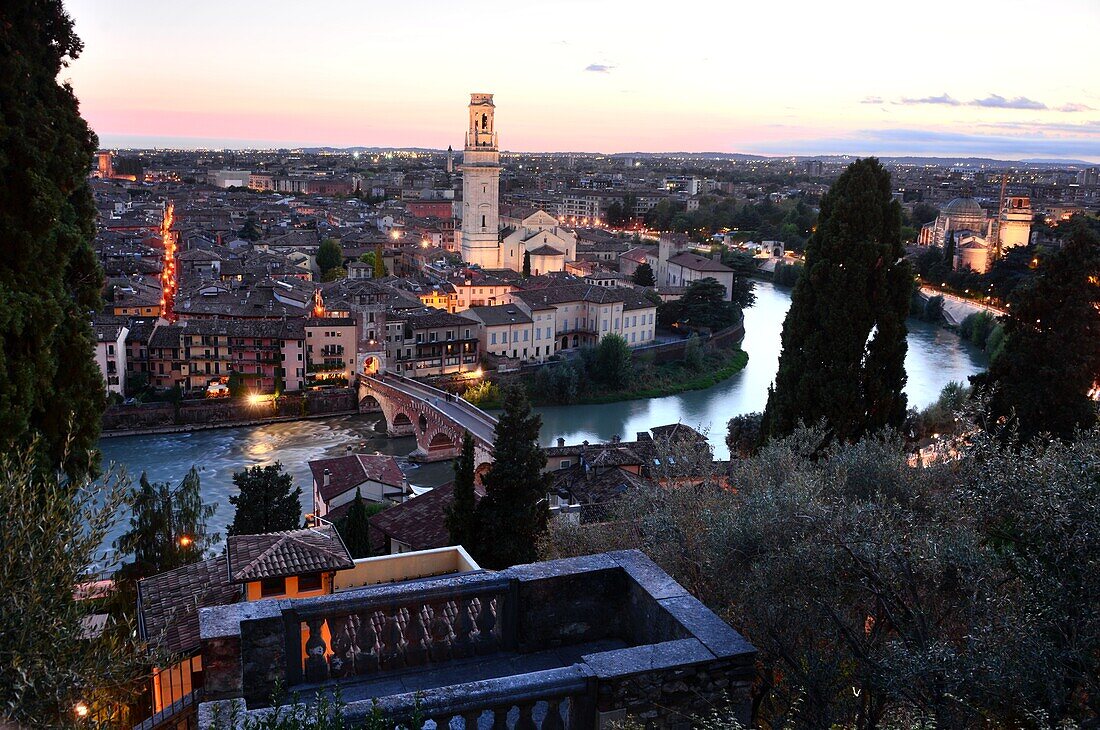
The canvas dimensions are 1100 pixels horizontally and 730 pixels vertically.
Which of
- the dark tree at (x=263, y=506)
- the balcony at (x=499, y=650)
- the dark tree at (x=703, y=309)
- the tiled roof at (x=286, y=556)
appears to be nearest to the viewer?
the balcony at (x=499, y=650)

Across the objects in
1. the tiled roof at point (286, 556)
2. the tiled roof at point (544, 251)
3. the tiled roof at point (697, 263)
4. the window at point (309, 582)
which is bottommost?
the window at point (309, 582)

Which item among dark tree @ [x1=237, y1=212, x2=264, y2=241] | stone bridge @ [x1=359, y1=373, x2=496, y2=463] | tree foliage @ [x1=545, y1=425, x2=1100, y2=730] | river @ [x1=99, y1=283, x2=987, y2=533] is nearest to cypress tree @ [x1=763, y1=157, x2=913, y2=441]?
tree foliage @ [x1=545, y1=425, x2=1100, y2=730]

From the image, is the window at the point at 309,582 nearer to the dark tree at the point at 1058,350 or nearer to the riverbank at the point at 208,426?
the dark tree at the point at 1058,350

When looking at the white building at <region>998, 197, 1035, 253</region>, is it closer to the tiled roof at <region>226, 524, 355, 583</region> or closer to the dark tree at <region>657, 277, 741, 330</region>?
the dark tree at <region>657, 277, 741, 330</region>

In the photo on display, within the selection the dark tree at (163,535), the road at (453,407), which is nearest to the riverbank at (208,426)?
the road at (453,407)

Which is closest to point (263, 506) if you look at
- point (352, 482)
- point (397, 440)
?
point (352, 482)

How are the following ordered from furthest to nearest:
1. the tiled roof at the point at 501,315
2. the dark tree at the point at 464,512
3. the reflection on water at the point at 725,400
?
1. the tiled roof at the point at 501,315
2. the reflection on water at the point at 725,400
3. the dark tree at the point at 464,512
